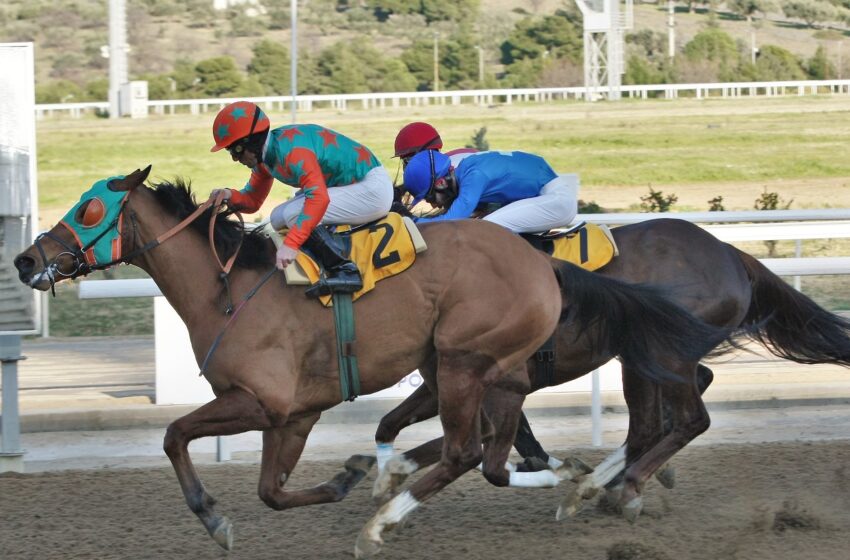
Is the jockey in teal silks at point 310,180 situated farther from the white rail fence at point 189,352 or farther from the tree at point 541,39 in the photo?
the tree at point 541,39

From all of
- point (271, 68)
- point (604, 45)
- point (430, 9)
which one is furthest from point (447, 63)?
point (430, 9)

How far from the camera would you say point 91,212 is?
4418mm

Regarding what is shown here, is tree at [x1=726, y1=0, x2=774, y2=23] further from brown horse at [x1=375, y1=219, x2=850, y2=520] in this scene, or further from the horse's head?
the horse's head

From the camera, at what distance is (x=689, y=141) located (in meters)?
26.1

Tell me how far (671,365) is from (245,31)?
4817 centimetres

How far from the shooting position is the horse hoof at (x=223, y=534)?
433cm

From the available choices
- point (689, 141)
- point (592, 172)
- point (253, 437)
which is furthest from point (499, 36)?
point (253, 437)

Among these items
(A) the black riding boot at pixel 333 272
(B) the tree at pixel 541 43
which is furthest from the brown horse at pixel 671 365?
(B) the tree at pixel 541 43

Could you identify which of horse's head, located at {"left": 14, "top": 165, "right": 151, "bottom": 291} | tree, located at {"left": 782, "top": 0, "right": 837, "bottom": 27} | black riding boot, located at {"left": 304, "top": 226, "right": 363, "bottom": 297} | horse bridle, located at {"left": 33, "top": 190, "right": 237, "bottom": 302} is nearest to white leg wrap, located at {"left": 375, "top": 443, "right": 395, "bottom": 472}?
black riding boot, located at {"left": 304, "top": 226, "right": 363, "bottom": 297}

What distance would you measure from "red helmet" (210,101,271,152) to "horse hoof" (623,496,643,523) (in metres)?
2.08

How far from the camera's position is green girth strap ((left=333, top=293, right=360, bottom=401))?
14.5 ft

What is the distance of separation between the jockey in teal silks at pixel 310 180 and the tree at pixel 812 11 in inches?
2010

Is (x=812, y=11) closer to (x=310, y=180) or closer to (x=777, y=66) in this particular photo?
(x=777, y=66)

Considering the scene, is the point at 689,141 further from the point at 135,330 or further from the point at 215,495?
the point at 215,495
